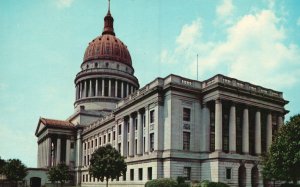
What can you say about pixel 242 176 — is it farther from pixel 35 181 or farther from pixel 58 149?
pixel 35 181

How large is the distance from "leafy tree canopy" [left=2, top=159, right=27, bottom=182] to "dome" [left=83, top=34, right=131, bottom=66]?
3809 centimetres

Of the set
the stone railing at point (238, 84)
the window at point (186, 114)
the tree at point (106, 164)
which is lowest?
the tree at point (106, 164)

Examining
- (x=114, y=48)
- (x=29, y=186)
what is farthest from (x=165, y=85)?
(x=114, y=48)

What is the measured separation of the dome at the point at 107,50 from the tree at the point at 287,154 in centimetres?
6710

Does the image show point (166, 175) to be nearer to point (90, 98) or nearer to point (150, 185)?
point (150, 185)

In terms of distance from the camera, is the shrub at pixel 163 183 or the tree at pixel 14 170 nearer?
the shrub at pixel 163 183

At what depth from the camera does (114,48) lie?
104125 mm

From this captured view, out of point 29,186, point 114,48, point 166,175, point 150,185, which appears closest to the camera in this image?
point 150,185

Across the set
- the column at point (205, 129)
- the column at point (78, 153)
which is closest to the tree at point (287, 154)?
the column at point (205, 129)

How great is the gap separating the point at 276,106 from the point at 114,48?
197 ft

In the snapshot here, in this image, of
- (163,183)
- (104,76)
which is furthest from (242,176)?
(104,76)

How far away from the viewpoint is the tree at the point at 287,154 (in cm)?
3797

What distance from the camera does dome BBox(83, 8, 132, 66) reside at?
10162 cm

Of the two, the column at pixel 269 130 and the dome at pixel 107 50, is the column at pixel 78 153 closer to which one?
the dome at pixel 107 50
